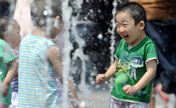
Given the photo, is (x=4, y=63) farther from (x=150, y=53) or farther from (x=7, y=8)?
(x=7, y=8)

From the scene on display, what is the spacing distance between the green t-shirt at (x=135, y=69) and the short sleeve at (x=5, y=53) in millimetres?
908

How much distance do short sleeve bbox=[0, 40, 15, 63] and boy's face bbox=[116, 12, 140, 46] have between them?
0.94 metres

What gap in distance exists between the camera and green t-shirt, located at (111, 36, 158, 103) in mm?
2371

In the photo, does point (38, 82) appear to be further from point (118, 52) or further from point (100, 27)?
point (100, 27)

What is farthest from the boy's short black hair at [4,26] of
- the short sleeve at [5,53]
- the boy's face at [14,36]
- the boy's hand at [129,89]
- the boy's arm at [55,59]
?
the boy's hand at [129,89]

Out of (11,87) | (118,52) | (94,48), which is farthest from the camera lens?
(94,48)

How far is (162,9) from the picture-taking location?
3428mm

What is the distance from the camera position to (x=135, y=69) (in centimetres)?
238

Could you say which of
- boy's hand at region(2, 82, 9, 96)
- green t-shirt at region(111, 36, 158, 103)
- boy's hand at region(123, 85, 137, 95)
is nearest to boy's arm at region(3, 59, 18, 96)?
boy's hand at region(2, 82, 9, 96)

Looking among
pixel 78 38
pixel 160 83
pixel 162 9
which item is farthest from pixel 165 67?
pixel 78 38

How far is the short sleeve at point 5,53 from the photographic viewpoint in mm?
2834

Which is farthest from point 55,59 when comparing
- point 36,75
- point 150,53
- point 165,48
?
A: point 165,48

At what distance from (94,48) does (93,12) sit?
561 millimetres

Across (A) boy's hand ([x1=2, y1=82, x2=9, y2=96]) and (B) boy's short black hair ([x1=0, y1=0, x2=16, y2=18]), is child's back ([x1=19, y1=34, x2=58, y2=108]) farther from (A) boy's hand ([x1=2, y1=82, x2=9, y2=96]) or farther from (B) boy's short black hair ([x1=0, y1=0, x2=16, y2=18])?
(B) boy's short black hair ([x1=0, y1=0, x2=16, y2=18])
